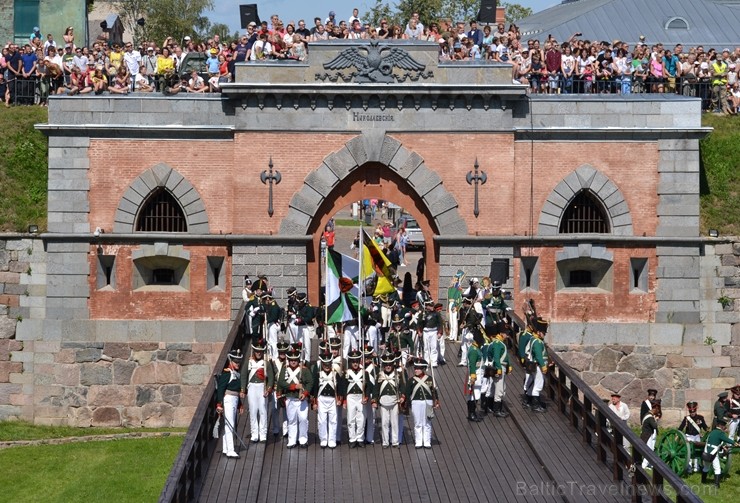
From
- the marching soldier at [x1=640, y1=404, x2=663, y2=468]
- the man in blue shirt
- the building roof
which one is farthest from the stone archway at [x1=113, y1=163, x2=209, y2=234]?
the building roof

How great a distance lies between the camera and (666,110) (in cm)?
4122

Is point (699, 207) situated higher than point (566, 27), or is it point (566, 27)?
point (566, 27)

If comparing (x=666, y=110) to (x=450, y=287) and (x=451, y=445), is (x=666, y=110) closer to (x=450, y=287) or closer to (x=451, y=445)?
(x=450, y=287)

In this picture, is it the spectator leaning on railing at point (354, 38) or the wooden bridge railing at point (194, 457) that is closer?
the wooden bridge railing at point (194, 457)

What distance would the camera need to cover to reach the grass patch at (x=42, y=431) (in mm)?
40281

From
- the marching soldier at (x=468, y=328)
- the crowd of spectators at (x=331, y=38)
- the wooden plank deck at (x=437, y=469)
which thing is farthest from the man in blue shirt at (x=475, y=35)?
the wooden plank deck at (x=437, y=469)

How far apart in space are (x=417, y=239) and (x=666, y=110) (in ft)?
97.2

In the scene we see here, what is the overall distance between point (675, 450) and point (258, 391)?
1132cm

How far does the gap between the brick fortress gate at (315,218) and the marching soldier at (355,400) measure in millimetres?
12245

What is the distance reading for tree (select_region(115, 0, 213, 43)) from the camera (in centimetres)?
7925

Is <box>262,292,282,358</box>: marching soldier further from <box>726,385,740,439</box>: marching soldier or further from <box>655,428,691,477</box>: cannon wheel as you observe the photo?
<box>726,385,740,439</box>: marching soldier

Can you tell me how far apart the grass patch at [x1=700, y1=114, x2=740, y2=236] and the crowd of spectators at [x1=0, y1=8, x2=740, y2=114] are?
1399mm

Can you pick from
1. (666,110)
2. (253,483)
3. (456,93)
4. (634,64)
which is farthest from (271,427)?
(634,64)

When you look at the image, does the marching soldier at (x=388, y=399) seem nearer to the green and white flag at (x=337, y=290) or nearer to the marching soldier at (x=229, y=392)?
the marching soldier at (x=229, y=392)
